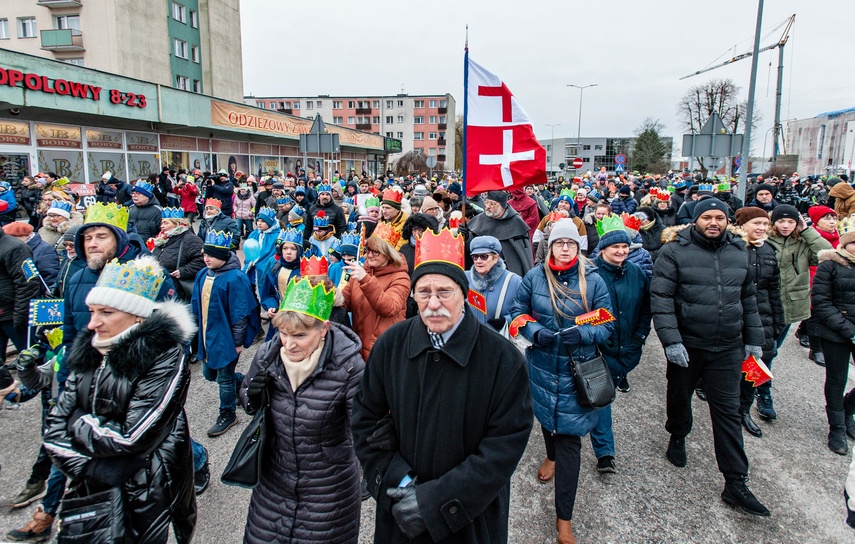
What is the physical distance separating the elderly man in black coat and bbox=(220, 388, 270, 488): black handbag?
58 centimetres

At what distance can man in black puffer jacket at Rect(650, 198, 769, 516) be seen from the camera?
12.2 feet

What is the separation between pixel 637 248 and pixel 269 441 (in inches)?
160

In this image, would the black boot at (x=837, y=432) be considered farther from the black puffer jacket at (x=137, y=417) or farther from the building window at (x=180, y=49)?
the building window at (x=180, y=49)

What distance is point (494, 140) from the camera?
17.2 feet

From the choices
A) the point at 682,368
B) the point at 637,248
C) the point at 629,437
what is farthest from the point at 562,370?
the point at 637,248

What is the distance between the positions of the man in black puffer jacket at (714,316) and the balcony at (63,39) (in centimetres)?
3518

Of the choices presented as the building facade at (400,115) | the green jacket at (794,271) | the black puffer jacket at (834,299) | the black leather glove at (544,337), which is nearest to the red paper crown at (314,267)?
the black leather glove at (544,337)

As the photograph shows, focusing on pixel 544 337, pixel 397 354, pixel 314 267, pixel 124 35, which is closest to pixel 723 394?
pixel 544 337

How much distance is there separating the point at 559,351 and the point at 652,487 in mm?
1423

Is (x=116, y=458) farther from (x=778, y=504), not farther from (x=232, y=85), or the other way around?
(x=232, y=85)

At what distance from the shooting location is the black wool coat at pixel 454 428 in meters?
1.97

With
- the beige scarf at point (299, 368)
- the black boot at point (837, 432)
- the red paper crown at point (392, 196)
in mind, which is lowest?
the black boot at point (837, 432)

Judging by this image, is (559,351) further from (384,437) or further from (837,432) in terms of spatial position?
(837,432)

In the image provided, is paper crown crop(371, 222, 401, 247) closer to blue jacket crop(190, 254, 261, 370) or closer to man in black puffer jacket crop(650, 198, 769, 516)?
blue jacket crop(190, 254, 261, 370)
